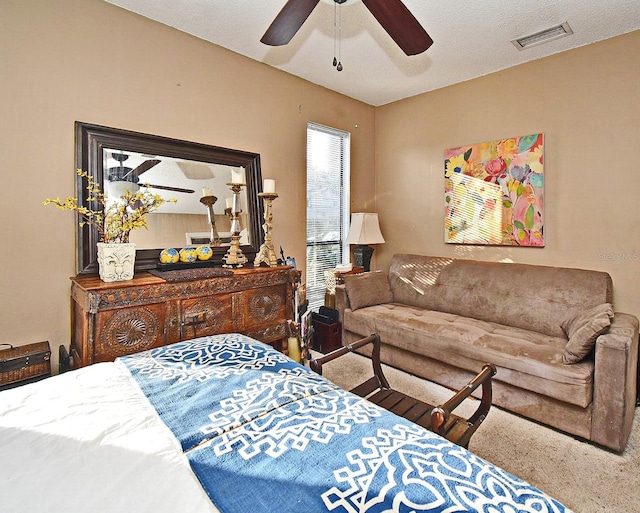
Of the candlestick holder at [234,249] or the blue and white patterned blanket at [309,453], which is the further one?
the candlestick holder at [234,249]

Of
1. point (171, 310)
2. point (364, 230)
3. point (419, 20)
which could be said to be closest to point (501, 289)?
point (364, 230)

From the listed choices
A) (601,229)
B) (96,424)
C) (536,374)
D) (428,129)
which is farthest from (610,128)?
(96,424)

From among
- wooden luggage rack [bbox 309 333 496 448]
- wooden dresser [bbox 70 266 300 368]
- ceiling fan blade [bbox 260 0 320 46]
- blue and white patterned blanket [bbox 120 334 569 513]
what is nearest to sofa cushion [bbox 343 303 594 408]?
wooden luggage rack [bbox 309 333 496 448]

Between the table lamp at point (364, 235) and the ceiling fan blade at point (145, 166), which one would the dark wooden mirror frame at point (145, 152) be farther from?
the table lamp at point (364, 235)

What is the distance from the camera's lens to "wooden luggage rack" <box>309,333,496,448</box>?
1.43m

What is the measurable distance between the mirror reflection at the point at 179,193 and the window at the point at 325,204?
93 cm

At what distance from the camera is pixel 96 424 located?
42.2 inches

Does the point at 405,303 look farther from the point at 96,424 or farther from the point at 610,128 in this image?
the point at 96,424

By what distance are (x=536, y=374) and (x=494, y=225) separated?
64.5 inches

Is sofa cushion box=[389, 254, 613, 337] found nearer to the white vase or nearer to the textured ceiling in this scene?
the textured ceiling

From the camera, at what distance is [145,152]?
2.63 meters

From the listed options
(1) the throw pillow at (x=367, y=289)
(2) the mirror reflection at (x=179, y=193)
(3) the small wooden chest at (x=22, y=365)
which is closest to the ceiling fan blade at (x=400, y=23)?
(2) the mirror reflection at (x=179, y=193)

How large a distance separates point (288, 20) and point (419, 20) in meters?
1.29

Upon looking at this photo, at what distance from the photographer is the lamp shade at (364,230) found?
3996 mm
